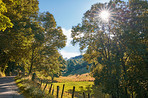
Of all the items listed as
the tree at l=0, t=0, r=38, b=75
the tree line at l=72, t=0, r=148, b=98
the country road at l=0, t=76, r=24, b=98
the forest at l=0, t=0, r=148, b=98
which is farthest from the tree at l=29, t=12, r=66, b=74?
the country road at l=0, t=76, r=24, b=98

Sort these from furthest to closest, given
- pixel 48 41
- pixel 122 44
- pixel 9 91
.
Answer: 1. pixel 48 41
2. pixel 122 44
3. pixel 9 91

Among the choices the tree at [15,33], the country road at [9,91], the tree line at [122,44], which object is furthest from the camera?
the tree at [15,33]

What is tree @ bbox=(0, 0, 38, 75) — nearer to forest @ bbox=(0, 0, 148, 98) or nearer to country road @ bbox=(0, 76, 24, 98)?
forest @ bbox=(0, 0, 148, 98)

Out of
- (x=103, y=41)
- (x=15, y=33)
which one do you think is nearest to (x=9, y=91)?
(x=15, y=33)

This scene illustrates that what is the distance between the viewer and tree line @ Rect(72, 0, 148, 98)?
1174 cm

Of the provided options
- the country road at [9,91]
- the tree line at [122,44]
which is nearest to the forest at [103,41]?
the tree line at [122,44]

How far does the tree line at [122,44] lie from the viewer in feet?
38.5

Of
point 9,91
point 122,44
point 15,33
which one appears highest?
point 15,33

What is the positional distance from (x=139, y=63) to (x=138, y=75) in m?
1.38

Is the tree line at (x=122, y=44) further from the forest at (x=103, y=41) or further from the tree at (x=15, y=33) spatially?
the tree at (x=15, y=33)

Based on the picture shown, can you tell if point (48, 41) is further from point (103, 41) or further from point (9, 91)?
point (9, 91)

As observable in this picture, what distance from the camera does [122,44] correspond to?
43.0 ft

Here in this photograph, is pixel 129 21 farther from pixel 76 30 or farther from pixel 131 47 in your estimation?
pixel 76 30

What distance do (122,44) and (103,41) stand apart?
3035 mm
